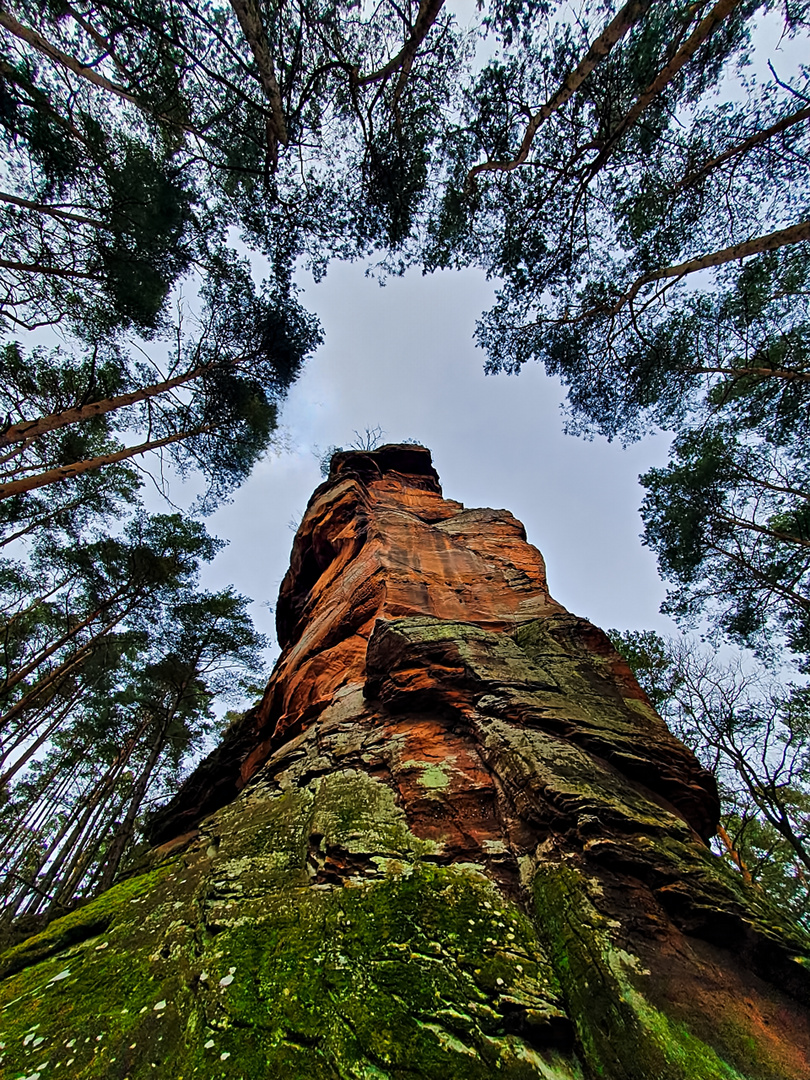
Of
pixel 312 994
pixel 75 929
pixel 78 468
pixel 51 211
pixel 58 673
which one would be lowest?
pixel 75 929

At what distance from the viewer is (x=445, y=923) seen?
2053mm

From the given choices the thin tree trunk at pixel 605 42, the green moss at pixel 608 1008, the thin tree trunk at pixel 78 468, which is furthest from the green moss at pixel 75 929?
the thin tree trunk at pixel 605 42

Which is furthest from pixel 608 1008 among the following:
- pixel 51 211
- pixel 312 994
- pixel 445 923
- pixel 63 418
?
pixel 51 211

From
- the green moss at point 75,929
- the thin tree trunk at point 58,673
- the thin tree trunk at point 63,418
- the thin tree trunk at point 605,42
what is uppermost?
the thin tree trunk at point 605,42

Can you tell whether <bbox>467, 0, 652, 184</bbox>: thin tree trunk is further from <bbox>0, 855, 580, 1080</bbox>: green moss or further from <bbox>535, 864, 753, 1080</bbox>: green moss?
<bbox>0, 855, 580, 1080</bbox>: green moss

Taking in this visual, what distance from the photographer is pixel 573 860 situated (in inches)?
88.1

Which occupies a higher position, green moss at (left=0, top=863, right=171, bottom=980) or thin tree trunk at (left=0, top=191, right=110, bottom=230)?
thin tree trunk at (left=0, top=191, right=110, bottom=230)

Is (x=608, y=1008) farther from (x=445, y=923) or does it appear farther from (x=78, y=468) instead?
(x=78, y=468)

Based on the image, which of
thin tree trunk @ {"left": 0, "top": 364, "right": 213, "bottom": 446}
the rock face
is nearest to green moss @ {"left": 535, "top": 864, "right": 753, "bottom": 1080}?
the rock face

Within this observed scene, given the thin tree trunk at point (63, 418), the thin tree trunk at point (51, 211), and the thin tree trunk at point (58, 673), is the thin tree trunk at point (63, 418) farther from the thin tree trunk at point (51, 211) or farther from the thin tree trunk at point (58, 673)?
the thin tree trunk at point (58, 673)

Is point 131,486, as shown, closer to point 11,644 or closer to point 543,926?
point 11,644

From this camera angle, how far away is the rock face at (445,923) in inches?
61.8

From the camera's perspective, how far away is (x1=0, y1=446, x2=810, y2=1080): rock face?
5.15 ft

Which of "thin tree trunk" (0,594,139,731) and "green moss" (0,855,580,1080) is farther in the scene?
"thin tree trunk" (0,594,139,731)
